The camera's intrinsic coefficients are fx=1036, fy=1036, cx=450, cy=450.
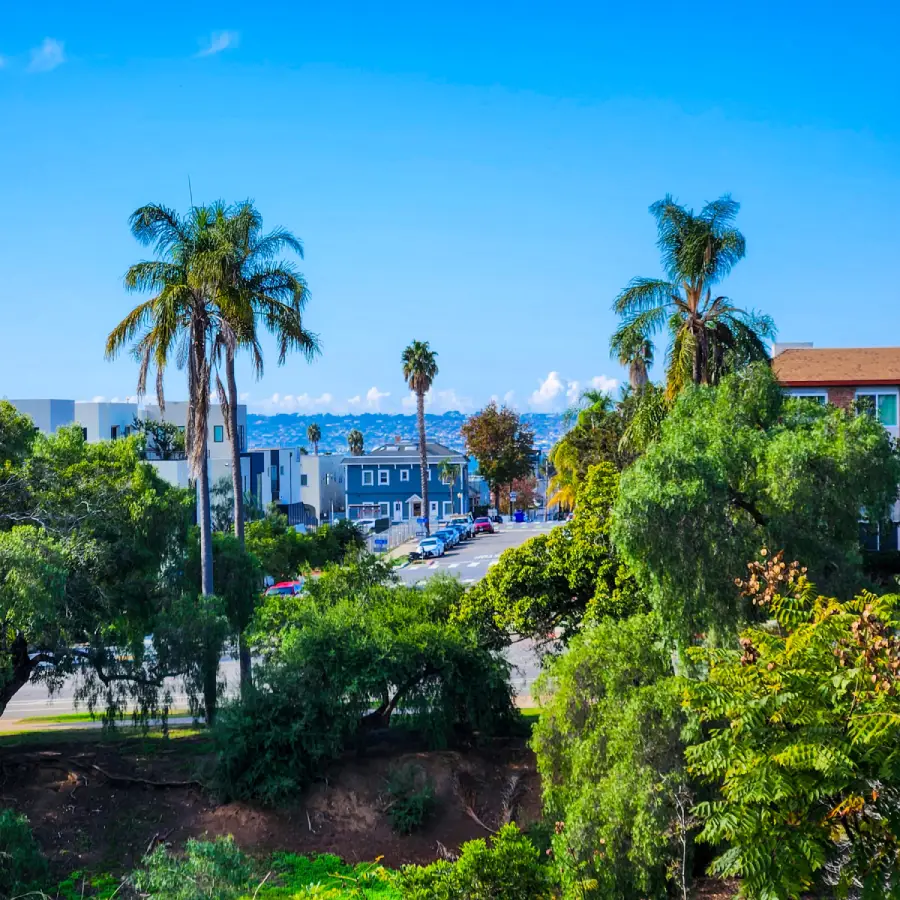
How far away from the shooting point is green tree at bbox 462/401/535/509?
94500 mm

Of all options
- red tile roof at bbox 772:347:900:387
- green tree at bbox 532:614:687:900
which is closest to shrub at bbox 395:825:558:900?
green tree at bbox 532:614:687:900

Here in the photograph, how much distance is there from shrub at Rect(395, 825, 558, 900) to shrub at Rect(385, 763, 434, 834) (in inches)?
322

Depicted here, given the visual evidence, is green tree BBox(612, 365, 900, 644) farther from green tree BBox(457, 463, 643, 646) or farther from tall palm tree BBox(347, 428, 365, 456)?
tall palm tree BBox(347, 428, 365, 456)

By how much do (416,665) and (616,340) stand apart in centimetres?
1027

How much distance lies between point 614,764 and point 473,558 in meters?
49.1

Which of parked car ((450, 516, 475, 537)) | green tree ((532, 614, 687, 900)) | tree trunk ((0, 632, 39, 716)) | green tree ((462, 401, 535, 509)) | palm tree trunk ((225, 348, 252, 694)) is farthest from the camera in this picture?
green tree ((462, 401, 535, 509))

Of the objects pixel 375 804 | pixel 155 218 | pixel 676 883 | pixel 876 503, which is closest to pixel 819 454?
pixel 876 503

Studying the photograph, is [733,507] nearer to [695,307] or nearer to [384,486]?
[695,307]

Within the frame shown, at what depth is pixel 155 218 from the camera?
2864 centimetres

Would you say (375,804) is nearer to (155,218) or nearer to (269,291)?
(269,291)

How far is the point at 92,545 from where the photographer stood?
23.3 meters

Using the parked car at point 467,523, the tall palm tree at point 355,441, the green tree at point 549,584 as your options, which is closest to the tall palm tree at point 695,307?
the green tree at point 549,584

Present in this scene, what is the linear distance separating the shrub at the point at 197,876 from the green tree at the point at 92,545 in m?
6.88

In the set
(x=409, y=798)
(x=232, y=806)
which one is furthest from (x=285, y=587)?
(x=409, y=798)
